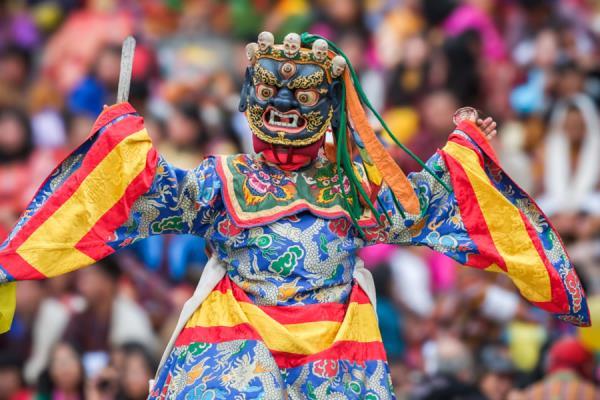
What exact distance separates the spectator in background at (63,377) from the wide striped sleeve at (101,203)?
2.68 m

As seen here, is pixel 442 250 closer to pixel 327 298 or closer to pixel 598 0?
pixel 327 298

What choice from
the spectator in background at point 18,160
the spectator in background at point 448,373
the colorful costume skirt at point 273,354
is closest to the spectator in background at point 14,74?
the spectator in background at point 18,160

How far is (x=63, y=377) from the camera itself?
8227mm

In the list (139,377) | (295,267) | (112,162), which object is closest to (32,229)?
(112,162)

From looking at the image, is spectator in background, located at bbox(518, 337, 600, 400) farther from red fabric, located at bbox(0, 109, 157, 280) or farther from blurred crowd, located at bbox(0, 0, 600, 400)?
red fabric, located at bbox(0, 109, 157, 280)

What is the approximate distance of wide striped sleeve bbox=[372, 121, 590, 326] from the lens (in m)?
5.71

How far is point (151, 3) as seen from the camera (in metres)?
10.8

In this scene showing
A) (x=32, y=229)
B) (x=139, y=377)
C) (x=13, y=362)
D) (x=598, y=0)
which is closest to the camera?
(x=32, y=229)

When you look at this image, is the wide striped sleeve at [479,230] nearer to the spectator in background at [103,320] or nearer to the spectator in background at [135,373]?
the spectator in background at [135,373]

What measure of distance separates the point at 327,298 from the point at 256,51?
87 centimetres

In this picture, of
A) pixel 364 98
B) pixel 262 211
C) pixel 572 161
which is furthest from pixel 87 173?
pixel 572 161

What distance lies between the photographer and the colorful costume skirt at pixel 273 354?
541cm

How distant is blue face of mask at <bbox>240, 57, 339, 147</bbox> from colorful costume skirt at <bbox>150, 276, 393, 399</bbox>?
54 cm

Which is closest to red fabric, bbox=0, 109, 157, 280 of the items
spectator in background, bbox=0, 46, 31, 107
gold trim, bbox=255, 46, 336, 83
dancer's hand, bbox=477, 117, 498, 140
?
gold trim, bbox=255, 46, 336, 83
